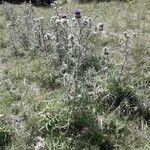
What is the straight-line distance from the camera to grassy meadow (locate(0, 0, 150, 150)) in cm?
434

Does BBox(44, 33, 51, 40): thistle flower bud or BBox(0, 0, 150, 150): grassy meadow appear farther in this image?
BBox(44, 33, 51, 40): thistle flower bud

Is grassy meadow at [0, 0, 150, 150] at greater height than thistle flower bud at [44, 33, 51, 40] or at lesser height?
lesser

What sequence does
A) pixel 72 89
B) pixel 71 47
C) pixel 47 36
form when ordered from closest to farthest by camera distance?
pixel 72 89
pixel 71 47
pixel 47 36

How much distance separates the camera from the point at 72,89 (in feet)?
15.4

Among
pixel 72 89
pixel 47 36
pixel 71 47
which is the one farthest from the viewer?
pixel 47 36

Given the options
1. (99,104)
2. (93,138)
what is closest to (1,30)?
(99,104)

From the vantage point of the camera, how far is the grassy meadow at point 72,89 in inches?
171

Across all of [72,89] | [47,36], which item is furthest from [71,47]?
[47,36]

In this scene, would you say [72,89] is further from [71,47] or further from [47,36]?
[47,36]

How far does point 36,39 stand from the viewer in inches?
246

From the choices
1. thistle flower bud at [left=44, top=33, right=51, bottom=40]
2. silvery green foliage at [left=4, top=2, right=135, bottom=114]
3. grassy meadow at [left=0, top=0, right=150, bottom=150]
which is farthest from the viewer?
thistle flower bud at [left=44, top=33, right=51, bottom=40]

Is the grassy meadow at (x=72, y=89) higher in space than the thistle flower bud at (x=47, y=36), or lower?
lower

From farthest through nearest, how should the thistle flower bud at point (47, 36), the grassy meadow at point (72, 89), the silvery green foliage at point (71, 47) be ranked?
the thistle flower bud at point (47, 36)
the silvery green foliage at point (71, 47)
the grassy meadow at point (72, 89)

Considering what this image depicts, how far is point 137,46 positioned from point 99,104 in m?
1.67
